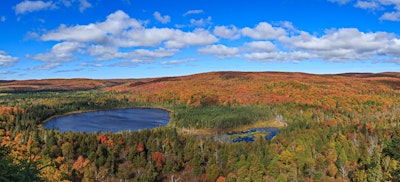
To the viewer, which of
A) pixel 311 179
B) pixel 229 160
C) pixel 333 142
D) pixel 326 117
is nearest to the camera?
pixel 311 179

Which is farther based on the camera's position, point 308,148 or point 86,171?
point 308,148

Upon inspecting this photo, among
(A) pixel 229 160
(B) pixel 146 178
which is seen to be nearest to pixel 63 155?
(B) pixel 146 178

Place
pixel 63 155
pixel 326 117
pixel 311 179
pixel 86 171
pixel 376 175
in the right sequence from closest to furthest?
pixel 376 175
pixel 86 171
pixel 311 179
pixel 63 155
pixel 326 117

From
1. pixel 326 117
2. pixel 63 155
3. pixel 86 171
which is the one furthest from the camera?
pixel 326 117

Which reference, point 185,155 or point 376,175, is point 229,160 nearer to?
point 185,155

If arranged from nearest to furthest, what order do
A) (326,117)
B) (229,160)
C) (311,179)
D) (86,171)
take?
(86,171) → (311,179) → (229,160) → (326,117)

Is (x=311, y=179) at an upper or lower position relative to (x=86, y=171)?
lower

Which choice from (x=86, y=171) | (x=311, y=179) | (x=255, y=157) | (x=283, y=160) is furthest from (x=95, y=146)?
(x=311, y=179)

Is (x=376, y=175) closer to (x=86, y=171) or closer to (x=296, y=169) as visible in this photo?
(x=296, y=169)

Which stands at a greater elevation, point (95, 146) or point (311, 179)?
point (95, 146)
